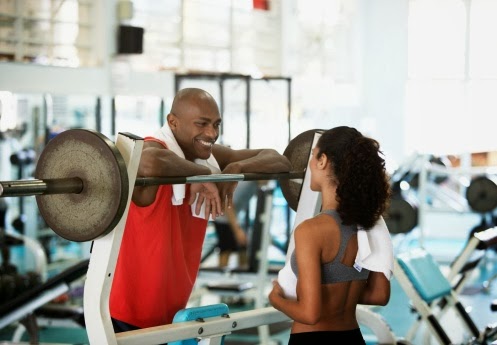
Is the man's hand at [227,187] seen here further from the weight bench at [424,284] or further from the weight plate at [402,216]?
the weight plate at [402,216]

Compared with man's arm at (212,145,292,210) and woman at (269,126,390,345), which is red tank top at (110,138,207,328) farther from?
woman at (269,126,390,345)

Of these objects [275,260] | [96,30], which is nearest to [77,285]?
[275,260]

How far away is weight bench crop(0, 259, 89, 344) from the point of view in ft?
13.4

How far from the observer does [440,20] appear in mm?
12195

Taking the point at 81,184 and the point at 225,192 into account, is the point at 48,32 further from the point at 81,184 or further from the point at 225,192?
the point at 81,184

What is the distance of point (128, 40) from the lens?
28.6ft

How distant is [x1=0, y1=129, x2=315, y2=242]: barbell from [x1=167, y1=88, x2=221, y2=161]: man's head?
1.00 ft

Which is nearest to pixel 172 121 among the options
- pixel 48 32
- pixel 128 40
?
pixel 48 32

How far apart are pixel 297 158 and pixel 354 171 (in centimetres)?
74

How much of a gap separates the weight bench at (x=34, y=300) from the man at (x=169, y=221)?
1940 millimetres

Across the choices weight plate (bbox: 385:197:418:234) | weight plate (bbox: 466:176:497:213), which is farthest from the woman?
weight plate (bbox: 466:176:497:213)

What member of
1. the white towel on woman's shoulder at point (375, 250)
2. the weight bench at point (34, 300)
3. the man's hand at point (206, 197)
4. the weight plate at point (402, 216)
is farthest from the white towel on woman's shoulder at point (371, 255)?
the weight plate at point (402, 216)

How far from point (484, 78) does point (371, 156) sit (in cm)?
1048

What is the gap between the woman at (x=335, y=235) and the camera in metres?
2.07
